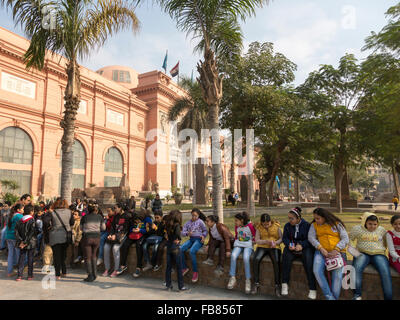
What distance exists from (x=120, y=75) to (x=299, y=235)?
4352 cm

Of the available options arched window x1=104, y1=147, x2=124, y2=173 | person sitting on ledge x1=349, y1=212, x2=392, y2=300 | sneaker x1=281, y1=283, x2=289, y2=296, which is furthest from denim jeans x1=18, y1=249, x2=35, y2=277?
arched window x1=104, y1=147, x2=124, y2=173

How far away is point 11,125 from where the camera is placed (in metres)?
22.9

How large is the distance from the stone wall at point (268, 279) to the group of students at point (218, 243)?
12 cm

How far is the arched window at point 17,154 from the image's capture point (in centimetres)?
2242

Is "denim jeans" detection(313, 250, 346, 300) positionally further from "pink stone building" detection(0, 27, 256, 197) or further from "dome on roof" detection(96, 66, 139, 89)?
"dome on roof" detection(96, 66, 139, 89)

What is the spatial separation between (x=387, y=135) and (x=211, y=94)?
8842 millimetres

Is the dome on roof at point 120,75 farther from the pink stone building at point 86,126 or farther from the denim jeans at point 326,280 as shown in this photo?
the denim jeans at point 326,280

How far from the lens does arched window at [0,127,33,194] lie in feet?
73.6

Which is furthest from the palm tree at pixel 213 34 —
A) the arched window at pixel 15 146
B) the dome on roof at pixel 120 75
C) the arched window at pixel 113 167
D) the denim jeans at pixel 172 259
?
the dome on roof at pixel 120 75

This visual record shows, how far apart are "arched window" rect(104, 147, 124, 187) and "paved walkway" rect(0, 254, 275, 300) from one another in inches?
1091

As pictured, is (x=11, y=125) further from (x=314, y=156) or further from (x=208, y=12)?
(x=314, y=156)

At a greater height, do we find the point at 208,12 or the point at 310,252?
the point at 208,12

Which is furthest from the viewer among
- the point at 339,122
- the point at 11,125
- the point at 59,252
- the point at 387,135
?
the point at 11,125
